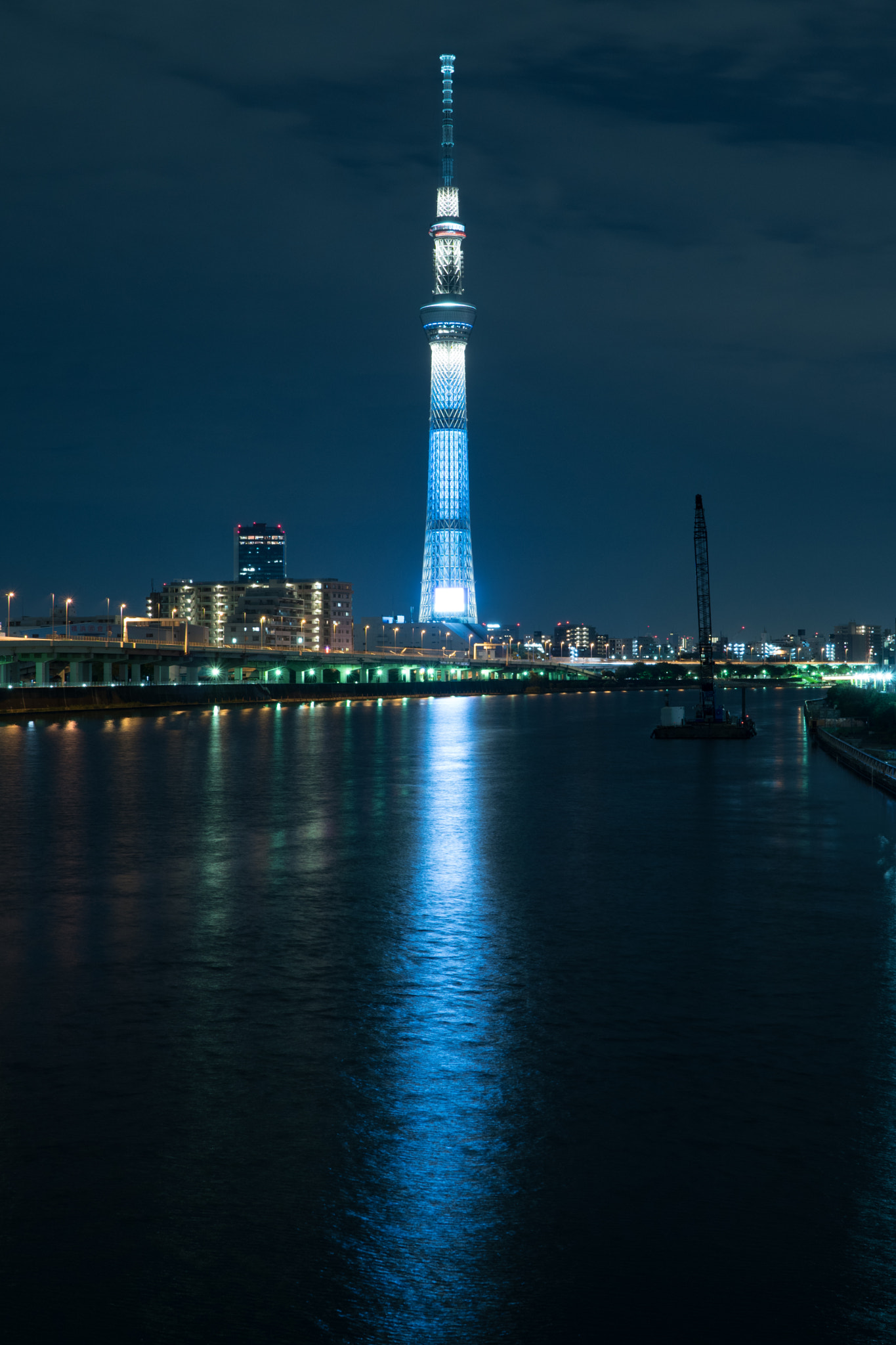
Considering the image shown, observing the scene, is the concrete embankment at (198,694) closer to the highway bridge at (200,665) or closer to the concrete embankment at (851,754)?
the highway bridge at (200,665)

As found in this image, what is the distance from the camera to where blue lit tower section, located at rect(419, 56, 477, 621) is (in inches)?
7067

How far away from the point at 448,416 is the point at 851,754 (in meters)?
138

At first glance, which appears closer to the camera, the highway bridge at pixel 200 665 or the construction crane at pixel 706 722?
the construction crane at pixel 706 722

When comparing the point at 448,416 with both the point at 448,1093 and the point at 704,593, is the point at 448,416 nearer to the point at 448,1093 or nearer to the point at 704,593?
the point at 704,593

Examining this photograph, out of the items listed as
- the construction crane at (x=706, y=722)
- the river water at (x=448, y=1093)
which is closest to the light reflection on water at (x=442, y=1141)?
the river water at (x=448, y=1093)

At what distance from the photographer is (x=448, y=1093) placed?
34.4 ft

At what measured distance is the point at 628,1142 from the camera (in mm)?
9359

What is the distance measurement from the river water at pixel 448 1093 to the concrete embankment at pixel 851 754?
14028 millimetres

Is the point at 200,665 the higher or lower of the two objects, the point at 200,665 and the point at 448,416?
the lower

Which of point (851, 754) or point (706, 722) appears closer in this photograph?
point (851, 754)

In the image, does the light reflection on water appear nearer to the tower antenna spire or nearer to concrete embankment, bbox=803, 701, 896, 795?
concrete embankment, bbox=803, 701, 896, 795

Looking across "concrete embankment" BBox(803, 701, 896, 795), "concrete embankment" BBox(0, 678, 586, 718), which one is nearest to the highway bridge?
"concrete embankment" BBox(0, 678, 586, 718)

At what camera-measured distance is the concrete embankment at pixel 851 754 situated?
1558 inches

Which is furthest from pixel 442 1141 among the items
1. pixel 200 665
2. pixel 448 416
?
pixel 448 416
